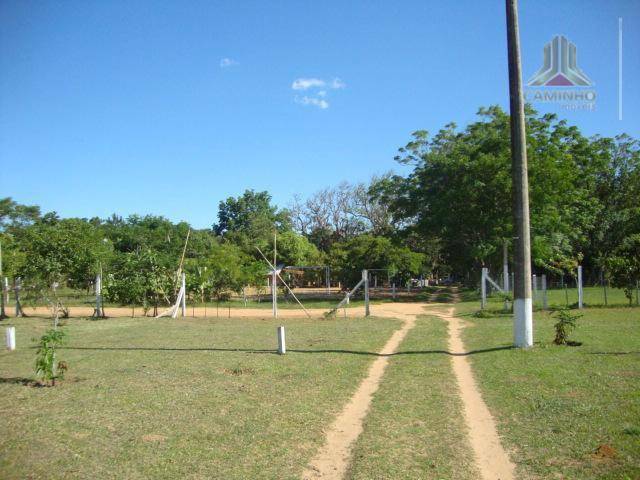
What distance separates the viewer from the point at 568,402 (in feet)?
24.4

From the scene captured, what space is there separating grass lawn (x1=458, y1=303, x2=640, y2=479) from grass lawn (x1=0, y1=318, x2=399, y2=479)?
2.35m

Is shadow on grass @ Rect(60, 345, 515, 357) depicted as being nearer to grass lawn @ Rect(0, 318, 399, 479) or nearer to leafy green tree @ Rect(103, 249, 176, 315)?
grass lawn @ Rect(0, 318, 399, 479)

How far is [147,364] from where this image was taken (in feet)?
35.7

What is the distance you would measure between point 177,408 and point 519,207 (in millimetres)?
8628

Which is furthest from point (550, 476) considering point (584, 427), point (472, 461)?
point (584, 427)

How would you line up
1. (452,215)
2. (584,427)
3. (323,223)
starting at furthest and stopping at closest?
(323,223)
(452,215)
(584,427)

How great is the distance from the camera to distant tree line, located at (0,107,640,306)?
22750 mm

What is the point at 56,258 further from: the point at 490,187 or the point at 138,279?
the point at 490,187

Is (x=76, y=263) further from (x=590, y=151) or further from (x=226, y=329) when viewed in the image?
(x=590, y=151)

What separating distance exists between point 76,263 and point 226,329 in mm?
8209

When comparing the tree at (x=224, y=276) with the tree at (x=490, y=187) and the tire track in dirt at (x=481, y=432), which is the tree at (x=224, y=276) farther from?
the tire track in dirt at (x=481, y=432)

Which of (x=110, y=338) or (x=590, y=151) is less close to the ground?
(x=590, y=151)

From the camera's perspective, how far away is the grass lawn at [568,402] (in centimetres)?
536

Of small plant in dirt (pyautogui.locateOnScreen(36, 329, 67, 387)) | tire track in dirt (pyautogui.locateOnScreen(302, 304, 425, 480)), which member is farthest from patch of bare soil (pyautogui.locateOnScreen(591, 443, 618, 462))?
small plant in dirt (pyautogui.locateOnScreen(36, 329, 67, 387))
